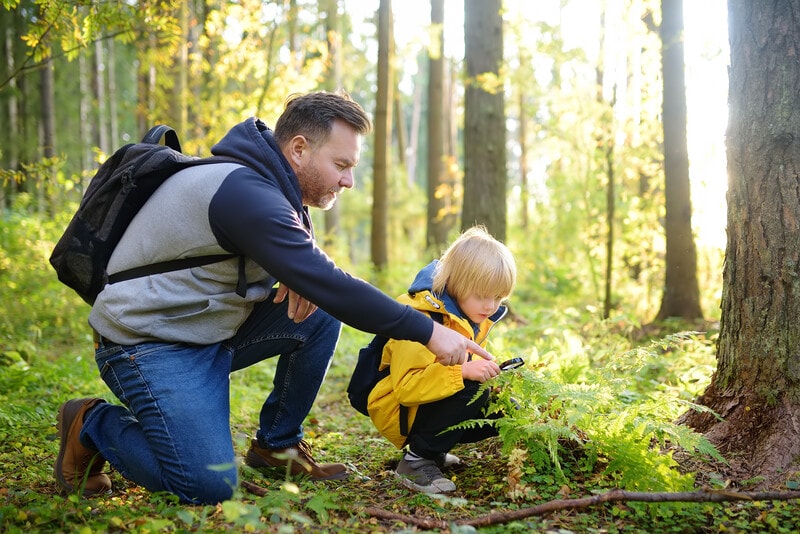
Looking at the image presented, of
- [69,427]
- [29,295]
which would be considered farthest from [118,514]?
[29,295]

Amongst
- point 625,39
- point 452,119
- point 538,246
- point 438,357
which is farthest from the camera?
point 452,119

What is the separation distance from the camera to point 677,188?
21.9 ft

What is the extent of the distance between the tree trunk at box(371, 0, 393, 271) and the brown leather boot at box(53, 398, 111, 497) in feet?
29.9

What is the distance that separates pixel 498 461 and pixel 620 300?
5.97 meters

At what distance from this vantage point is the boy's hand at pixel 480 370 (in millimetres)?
2916

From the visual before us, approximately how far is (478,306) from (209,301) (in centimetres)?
127

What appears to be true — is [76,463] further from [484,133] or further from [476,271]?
[484,133]

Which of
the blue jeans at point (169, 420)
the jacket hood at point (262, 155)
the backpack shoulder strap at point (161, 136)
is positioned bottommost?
the blue jeans at point (169, 420)

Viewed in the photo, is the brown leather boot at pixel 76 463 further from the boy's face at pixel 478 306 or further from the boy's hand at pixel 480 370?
the boy's face at pixel 478 306

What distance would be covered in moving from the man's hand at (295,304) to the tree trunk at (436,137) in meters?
9.77

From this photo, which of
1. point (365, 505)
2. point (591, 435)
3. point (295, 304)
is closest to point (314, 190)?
point (295, 304)

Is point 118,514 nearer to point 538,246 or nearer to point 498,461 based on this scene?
point 498,461

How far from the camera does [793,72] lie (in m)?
2.95

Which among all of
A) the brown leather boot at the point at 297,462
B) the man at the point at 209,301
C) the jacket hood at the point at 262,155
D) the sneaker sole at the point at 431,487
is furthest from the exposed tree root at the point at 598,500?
the jacket hood at the point at 262,155
